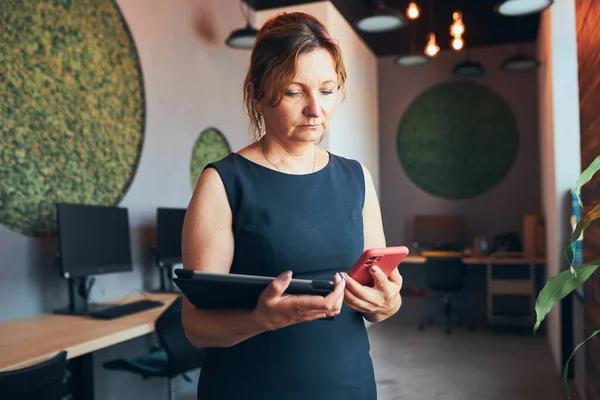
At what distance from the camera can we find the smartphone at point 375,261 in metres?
1.02

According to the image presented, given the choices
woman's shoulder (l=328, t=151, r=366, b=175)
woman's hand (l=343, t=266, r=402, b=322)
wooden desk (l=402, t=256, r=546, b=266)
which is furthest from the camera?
wooden desk (l=402, t=256, r=546, b=266)

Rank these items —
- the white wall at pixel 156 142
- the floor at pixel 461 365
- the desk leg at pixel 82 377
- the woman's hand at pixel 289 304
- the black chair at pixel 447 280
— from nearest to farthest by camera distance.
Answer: the woman's hand at pixel 289 304 < the desk leg at pixel 82 377 < the white wall at pixel 156 142 < the floor at pixel 461 365 < the black chair at pixel 447 280

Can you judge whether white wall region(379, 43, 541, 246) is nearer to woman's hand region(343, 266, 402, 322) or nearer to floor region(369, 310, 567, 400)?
floor region(369, 310, 567, 400)

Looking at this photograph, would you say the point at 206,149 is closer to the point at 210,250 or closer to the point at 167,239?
the point at 167,239

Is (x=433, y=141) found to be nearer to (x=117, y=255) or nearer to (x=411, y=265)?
(x=411, y=265)

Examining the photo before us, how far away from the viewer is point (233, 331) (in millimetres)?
1070

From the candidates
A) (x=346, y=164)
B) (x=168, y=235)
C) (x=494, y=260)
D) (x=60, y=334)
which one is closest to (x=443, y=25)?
(x=494, y=260)

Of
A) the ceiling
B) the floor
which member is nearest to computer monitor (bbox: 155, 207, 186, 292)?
the floor

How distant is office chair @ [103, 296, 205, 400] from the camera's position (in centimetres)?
280

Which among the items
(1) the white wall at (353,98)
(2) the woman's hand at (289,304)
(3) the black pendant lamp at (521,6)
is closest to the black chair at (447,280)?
(1) the white wall at (353,98)

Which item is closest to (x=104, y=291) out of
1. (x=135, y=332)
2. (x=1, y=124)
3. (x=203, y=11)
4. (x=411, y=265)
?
(x=135, y=332)

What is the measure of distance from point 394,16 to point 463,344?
336 centimetres

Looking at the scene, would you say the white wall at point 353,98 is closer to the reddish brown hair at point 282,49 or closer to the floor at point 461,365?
the floor at point 461,365

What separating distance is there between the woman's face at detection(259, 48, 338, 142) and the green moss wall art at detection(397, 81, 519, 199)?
247 inches
